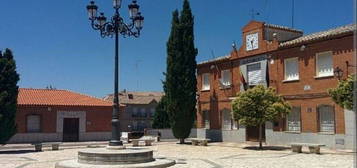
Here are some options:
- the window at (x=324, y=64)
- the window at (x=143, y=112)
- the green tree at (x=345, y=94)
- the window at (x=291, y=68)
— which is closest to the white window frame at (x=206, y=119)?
the window at (x=291, y=68)

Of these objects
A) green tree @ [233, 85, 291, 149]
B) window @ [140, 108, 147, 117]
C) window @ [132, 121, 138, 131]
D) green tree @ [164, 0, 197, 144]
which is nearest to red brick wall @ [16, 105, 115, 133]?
green tree @ [164, 0, 197, 144]

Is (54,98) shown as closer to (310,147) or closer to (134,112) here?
(310,147)

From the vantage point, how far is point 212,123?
33.2 metres

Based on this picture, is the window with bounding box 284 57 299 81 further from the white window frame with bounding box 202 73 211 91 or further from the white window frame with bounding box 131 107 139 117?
the white window frame with bounding box 131 107 139 117

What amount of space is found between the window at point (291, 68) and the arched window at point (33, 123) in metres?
21.5

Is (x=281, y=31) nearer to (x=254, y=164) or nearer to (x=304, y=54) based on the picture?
(x=304, y=54)

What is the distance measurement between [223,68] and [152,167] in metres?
A: 17.1

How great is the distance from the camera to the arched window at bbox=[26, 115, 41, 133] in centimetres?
3697

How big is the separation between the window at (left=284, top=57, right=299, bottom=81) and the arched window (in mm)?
21487

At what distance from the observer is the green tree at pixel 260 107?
23969 mm

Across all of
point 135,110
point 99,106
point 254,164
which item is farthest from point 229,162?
point 135,110

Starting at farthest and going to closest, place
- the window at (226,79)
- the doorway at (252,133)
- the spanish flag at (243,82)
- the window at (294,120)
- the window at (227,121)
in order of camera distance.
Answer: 1. the window at (226,79)
2. the window at (227,121)
3. the spanish flag at (243,82)
4. the doorway at (252,133)
5. the window at (294,120)

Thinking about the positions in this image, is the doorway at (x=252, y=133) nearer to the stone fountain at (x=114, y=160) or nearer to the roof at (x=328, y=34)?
the roof at (x=328, y=34)

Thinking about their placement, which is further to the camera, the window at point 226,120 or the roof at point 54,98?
the roof at point 54,98
